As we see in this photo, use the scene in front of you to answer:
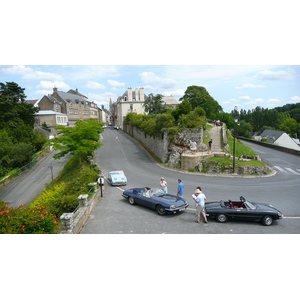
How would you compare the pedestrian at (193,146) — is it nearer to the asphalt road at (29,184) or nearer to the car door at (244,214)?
the car door at (244,214)

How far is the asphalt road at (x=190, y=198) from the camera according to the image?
33.3 feet

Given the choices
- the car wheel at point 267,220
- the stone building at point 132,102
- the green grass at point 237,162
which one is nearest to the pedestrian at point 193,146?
the green grass at point 237,162

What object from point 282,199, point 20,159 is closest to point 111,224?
point 282,199

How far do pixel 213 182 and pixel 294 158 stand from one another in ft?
49.6

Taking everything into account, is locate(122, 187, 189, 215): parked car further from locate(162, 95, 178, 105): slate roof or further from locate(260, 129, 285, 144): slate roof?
locate(162, 95, 178, 105): slate roof

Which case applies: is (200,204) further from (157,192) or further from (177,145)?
(177,145)

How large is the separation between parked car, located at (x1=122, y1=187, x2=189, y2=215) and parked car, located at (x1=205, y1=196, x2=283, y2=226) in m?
1.43

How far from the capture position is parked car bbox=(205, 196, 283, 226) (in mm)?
10367

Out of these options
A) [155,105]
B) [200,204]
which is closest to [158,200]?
[200,204]

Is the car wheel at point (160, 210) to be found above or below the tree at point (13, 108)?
below

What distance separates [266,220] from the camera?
10.3 m

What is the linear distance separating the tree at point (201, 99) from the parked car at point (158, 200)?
145ft

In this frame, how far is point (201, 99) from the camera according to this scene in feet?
178

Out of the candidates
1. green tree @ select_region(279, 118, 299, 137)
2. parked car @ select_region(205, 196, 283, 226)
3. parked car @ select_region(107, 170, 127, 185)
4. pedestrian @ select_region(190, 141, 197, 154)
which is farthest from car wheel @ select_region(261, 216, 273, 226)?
green tree @ select_region(279, 118, 299, 137)
